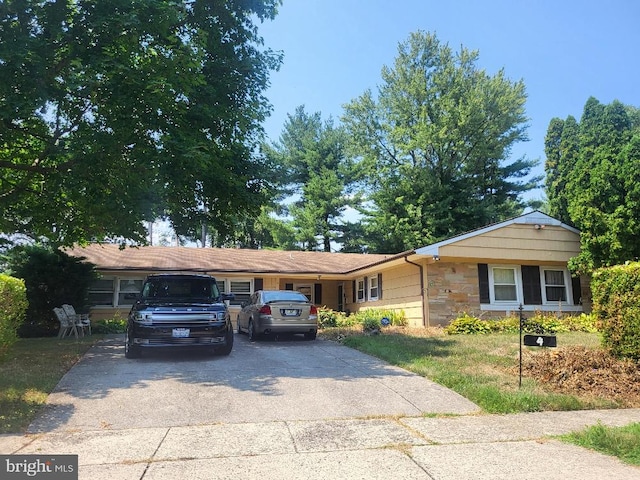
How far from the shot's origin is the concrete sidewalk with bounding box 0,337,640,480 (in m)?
4.22

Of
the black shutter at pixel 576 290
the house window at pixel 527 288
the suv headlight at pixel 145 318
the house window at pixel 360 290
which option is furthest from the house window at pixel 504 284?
the suv headlight at pixel 145 318

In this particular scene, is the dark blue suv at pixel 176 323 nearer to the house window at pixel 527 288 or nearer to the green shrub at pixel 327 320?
the green shrub at pixel 327 320

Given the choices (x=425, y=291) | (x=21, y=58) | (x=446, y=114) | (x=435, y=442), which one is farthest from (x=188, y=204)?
(x=446, y=114)

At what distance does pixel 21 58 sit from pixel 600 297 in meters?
12.5

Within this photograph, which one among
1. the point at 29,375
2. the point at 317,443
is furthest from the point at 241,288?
the point at 317,443

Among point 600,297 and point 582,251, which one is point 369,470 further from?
point 582,251

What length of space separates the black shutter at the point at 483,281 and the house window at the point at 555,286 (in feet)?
8.75

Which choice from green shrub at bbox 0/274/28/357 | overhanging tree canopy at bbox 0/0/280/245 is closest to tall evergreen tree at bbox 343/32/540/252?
overhanging tree canopy at bbox 0/0/280/245

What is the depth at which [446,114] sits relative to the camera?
107 feet

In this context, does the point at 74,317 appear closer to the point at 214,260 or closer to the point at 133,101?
the point at 133,101

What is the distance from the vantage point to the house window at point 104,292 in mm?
20547

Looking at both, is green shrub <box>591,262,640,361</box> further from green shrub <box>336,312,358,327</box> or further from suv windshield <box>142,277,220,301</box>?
green shrub <box>336,312,358,327</box>

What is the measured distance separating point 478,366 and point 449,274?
8043 mm

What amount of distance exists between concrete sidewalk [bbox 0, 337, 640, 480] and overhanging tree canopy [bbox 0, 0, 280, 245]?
5.04 metres
